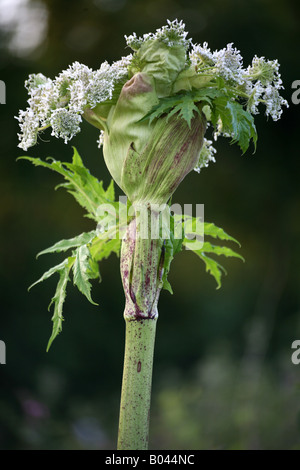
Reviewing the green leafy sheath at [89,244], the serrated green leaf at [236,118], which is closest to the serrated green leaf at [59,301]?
the green leafy sheath at [89,244]

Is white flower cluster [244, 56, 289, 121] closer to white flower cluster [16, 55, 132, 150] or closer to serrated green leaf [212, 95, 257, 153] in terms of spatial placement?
serrated green leaf [212, 95, 257, 153]

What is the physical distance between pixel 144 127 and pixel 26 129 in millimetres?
173

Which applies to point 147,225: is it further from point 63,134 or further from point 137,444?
point 137,444

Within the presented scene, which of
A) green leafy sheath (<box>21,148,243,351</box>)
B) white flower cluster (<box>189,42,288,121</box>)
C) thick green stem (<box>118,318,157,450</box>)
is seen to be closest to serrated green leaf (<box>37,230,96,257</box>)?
green leafy sheath (<box>21,148,243,351</box>)

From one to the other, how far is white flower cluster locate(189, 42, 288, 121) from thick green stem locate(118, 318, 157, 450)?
0.35 meters

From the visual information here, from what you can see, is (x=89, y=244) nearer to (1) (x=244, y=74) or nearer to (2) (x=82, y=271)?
(2) (x=82, y=271)

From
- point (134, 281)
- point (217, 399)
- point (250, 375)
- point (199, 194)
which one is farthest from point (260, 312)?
point (134, 281)

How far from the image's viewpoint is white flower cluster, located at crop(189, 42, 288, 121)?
707 mm

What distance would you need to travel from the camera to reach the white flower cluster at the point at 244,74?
0.71 metres

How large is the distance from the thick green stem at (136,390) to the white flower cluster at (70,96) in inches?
11.3

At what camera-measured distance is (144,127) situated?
717 millimetres

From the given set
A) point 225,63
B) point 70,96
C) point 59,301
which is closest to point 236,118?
point 225,63

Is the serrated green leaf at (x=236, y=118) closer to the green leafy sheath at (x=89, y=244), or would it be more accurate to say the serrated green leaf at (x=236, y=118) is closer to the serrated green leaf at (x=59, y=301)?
the green leafy sheath at (x=89, y=244)

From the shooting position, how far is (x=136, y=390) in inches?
27.5
